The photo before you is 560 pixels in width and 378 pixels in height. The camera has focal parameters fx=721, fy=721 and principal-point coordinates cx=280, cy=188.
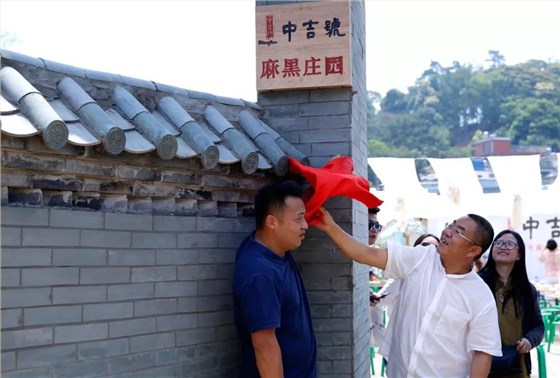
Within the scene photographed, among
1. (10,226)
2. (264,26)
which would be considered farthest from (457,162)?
(10,226)

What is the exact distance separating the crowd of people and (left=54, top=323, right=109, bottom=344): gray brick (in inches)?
27.0

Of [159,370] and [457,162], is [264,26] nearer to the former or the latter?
[159,370]

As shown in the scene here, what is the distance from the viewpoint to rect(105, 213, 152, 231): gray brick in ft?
11.2

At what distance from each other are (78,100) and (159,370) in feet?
4.63

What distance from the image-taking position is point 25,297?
3.05 meters

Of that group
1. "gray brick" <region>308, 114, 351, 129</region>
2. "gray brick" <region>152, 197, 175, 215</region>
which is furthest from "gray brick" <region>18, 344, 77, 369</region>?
"gray brick" <region>308, 114, 351, 129</region>

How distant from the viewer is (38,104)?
305 centimetres

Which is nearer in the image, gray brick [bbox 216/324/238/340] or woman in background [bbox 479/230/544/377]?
gray brick [bbox 216/324/238/340]

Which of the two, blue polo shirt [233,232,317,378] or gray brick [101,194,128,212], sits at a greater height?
gray brick [101,194,128,212]

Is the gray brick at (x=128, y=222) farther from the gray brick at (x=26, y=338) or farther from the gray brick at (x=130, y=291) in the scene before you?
the gray brick at (x=26, y=338)

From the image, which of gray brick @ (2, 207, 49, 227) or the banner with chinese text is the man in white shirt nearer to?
the banner with chinese text

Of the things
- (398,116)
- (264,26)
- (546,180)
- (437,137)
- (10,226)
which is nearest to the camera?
(10,226)

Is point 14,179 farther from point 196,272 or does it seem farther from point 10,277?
point 196,272

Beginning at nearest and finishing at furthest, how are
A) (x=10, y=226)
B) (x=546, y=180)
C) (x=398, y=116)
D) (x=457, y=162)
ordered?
(x=10, y=226), (x=457, y=162), (x=546, y=180), (x=398, y=116)
